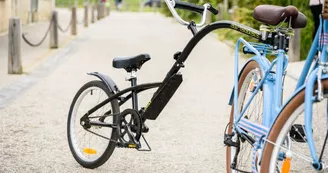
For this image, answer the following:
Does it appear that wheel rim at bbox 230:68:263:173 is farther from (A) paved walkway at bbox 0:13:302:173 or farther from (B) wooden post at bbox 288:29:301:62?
(B) wooden post at bbox 288:29:301:62

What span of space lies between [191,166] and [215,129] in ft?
5.83

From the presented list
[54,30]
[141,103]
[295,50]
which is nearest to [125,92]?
[141,103]

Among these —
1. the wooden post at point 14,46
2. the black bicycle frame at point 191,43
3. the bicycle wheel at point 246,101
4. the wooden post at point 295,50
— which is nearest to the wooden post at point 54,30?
the wooden post at point 14,46

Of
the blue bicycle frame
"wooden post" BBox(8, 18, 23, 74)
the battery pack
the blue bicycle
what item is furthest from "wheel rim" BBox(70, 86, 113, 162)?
"wooden post" BBox(8, 18, 23, 74)

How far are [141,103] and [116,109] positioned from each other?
9.87 feet

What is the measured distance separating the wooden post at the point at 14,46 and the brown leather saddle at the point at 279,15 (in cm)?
785

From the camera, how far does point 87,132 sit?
5.87m

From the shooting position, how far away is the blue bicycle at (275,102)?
3.42m

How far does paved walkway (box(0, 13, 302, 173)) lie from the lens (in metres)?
5.83

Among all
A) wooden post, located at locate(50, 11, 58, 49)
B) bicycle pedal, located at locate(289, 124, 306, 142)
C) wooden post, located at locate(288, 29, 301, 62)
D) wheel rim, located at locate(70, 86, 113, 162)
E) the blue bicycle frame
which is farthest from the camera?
wooden post, located at locate(50, 11, 58, 49)

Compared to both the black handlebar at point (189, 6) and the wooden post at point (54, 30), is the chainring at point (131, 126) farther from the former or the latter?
the wooden post at point (54, 30)

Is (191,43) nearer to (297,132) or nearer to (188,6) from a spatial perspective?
(188,6)

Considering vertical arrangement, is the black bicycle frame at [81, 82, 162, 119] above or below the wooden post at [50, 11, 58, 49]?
above

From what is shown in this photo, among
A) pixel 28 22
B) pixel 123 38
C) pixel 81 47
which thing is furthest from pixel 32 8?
pixel 81 47
